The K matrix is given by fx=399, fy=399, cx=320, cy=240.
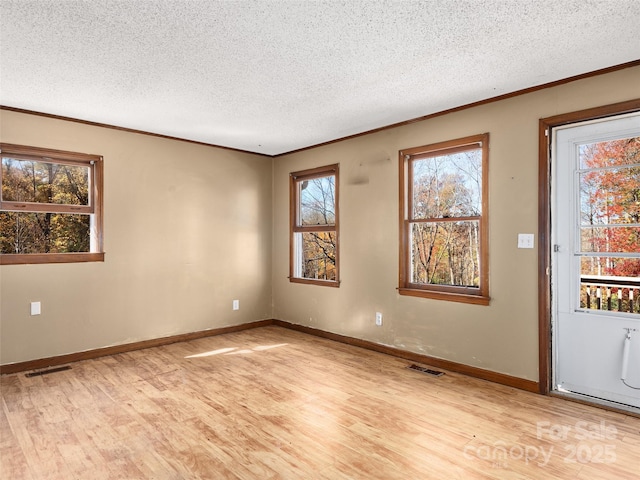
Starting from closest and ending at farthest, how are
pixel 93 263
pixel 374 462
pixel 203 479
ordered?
pixel 203 479, pixel 374 462, pixel 93 263

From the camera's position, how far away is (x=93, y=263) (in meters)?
4.21

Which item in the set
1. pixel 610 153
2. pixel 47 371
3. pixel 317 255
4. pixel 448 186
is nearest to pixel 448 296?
pixel 448 186

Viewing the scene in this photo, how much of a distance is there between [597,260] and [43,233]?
16.2 ft

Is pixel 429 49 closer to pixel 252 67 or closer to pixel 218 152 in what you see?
pixel 252 67

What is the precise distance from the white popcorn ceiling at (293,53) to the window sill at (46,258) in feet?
4.57

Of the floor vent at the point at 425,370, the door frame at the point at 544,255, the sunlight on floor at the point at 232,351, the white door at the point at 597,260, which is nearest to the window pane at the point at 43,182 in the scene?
the sunlight on floor at the point at 232,351

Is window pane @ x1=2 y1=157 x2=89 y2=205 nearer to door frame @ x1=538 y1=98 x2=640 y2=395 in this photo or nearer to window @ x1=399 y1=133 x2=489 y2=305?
window @ x1=399 y1=133 x2=489 y2=305

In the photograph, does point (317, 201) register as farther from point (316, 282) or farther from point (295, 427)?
point (295, 427)

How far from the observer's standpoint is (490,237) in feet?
11.6

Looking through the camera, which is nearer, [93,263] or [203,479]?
[203,479]

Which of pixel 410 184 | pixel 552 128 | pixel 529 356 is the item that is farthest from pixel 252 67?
pixel 529 356

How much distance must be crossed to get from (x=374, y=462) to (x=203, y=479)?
36.2 inches

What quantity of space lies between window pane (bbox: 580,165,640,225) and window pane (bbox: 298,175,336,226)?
2753 millimetres

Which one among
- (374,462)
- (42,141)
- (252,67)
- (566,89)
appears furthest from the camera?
(42,141)
